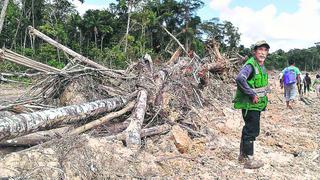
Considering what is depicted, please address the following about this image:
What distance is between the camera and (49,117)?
4.79 m

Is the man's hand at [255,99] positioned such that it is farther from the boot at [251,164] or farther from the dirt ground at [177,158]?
the dirt ground at [177,158]

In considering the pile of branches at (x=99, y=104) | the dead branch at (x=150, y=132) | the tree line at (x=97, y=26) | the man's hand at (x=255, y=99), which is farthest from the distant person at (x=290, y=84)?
the tree line at (x=97, y=26)

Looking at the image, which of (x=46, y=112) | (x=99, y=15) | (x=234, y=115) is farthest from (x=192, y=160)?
(x=99, y=15)

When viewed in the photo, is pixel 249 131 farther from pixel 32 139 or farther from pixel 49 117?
pixel 32 139

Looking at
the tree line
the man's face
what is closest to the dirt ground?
the man's face

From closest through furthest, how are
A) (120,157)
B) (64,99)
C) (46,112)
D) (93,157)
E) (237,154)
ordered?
(93,157)
(120,157)
(46,112)
(237,154)
(64,99)

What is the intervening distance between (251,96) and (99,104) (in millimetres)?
2271

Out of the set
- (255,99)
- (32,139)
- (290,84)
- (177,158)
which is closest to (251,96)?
(255,99)

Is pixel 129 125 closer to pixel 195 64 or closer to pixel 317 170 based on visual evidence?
pixel 317 170

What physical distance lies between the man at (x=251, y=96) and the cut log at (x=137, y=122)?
4.49 feet

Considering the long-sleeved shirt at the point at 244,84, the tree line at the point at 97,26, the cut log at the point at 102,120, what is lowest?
the cut log at the point at 102,120

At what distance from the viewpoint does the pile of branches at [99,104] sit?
4895 millimetres

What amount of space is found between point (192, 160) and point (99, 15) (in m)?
30.9

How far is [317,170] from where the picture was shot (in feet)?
16.6
